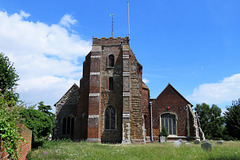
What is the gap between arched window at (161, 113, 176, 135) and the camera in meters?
28.8

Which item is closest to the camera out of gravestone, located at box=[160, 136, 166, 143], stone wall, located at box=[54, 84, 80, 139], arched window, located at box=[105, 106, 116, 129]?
arched window, located at box=[105, 106, 116, 129]

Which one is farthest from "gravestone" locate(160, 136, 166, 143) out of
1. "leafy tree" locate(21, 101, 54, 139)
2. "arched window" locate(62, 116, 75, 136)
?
"leafy tree" locate(21, 101, 54, 139)

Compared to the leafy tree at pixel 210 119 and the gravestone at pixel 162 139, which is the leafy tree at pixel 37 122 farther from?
the leafy tree at pixel 210 119

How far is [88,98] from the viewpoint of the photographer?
24.4m

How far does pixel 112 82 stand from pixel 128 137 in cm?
669

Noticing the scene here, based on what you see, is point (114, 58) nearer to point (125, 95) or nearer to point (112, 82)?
point (112, 82)

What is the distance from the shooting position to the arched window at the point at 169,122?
94.5ft

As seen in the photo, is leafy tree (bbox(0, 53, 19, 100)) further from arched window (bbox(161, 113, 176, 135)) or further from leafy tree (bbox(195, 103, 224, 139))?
leafy tree (bbox(195, 103, 224, 139))

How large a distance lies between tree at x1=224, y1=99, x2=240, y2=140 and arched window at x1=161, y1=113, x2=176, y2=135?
730 cm

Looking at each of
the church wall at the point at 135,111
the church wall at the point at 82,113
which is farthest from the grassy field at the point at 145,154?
the church wall at the point at 82,113

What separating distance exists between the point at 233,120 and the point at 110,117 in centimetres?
1656

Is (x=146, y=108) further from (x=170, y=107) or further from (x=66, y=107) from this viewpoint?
(x=66, y=107)

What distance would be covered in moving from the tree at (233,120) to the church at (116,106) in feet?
13.9

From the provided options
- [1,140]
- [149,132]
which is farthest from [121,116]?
[1,140]
